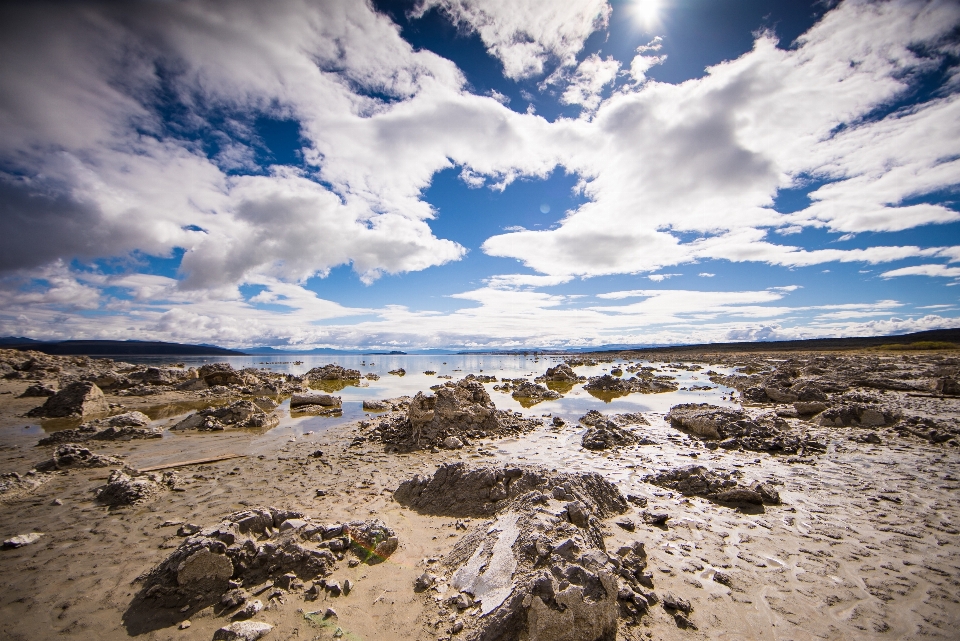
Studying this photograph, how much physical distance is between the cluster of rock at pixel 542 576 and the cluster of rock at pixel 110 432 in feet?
52.2

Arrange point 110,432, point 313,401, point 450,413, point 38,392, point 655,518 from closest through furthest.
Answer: point 655,518, point 110,432, point 450,413, point 313,401, point 38,392

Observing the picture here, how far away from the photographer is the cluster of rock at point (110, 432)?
1313 centimetres

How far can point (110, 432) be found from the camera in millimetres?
13977

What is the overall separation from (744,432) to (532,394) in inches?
632

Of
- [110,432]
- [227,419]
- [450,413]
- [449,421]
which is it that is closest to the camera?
[110,432]

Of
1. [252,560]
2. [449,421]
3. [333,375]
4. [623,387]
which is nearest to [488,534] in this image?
[252,560]

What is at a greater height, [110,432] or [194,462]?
[110,432]

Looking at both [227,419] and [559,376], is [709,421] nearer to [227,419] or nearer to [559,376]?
[227,419]

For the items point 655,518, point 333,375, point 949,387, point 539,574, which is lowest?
point 333,375

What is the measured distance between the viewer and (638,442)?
13453 millimetres

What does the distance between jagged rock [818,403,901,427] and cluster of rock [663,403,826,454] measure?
2.52 meters

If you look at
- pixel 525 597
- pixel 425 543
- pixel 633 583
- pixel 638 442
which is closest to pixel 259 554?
pixel 425 543

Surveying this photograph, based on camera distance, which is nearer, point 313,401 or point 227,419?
point 227,419

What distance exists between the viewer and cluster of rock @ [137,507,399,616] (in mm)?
4637
